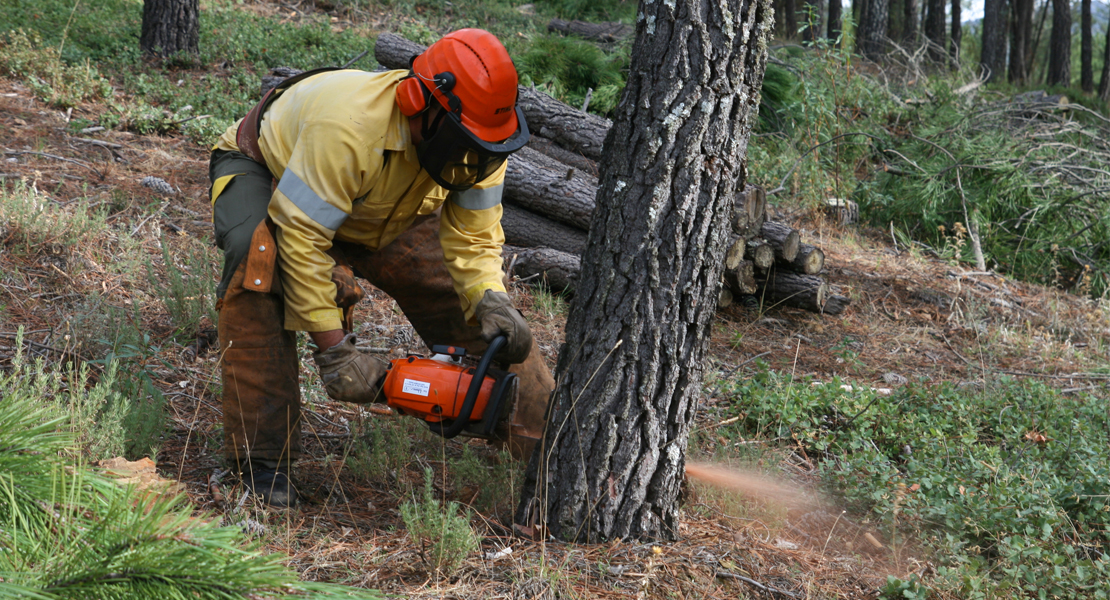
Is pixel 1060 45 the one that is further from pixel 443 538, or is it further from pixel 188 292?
pixel 443 538

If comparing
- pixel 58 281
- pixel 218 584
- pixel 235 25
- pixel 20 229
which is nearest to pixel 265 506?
pixel 218 584

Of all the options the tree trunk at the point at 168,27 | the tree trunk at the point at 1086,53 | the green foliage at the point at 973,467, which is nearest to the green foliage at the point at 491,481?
the green foliage at the point at 973,467

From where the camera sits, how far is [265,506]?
272 cm

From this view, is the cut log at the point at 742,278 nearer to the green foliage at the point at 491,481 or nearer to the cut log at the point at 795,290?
the cut log at the point at 795,290

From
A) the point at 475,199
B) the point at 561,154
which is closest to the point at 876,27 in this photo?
the point at 561,154

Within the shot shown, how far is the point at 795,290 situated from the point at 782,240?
0.39 meters

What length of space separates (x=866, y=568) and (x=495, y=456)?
155cm

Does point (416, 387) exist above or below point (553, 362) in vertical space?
above

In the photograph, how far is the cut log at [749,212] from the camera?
514cm

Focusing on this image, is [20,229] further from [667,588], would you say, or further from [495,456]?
[667,588]

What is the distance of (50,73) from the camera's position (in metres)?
7.02

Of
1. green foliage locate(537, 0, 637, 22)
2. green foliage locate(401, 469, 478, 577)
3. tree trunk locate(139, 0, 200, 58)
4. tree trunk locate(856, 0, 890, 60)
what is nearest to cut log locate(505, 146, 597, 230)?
green foliage locate(401, 469, 478, 577)

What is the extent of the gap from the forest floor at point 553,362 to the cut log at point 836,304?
4.7 inches

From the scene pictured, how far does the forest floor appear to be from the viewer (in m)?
2.31
